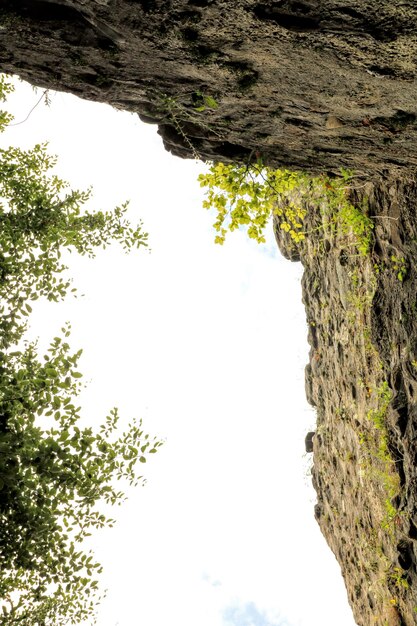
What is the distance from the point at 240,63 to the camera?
13.0 feet

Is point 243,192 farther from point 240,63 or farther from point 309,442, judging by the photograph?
point 309,442

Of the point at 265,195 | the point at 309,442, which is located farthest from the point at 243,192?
the point at 309,442

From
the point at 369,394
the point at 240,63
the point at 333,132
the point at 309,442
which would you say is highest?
the point at 333,132

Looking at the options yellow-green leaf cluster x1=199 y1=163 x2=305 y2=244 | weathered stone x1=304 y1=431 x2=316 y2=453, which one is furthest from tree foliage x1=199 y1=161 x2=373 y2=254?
weathered stone x1=304 y1=431 x2=316 y2=453

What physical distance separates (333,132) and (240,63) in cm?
153

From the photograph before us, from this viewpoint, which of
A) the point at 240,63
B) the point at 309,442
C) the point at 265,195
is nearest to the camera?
the point at 240,63

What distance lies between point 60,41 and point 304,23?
1.76 m

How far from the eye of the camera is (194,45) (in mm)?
3729

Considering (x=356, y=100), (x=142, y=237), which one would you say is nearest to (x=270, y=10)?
(x=356, y=100)

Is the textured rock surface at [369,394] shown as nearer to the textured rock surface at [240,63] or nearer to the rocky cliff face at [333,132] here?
the rocky cliff face at [333,132]

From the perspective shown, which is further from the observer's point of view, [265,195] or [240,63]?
[265,195]

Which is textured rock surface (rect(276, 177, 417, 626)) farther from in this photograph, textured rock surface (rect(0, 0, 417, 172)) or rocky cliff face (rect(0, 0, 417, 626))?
textured rock surface (rect(0, 0, 417, 172))

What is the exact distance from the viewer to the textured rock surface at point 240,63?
3322mm

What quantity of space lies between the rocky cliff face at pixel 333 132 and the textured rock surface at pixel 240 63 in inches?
0.5
